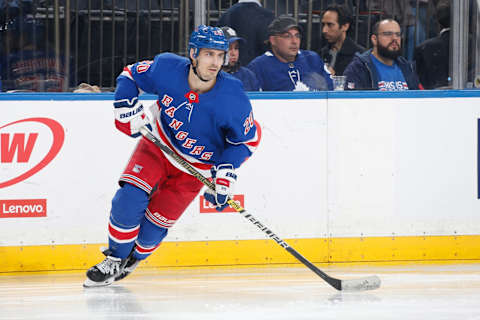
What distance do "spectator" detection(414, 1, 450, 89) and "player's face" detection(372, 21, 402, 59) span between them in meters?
0.12

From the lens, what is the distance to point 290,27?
14.6 ft

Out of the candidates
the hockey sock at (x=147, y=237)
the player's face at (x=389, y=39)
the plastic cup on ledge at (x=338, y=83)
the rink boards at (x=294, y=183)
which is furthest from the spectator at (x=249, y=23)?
the hockey sock at (x=147, y=237)

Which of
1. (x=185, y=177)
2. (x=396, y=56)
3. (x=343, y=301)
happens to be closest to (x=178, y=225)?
(x=185, y=177)

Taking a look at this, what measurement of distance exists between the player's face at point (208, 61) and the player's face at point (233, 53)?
0.94m

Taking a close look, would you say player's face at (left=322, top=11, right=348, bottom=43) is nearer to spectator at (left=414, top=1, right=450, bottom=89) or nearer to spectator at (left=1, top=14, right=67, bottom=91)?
spectator at (left=414, top=1, right=450, bottom=89)

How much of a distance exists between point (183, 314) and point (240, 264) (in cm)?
123

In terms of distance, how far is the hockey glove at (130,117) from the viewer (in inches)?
141

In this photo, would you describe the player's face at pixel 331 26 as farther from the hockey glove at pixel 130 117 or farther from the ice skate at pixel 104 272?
the ice skate at pixel 104 272

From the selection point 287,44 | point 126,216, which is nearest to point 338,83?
point 287,44

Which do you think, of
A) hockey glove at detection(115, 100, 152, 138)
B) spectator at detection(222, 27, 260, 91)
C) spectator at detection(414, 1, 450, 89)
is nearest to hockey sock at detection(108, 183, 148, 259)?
hockey glove at detection(115, 100, 152, 138)

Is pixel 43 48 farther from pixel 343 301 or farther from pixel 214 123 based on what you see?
pixel 343 301

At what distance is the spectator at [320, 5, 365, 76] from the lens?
447 centimetres

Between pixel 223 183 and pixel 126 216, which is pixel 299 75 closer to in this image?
pixel 223 183

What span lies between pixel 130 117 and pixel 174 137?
0.79ft
